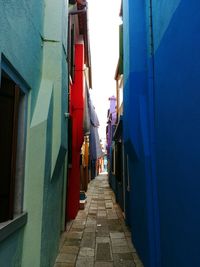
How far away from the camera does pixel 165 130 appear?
4.68 metres

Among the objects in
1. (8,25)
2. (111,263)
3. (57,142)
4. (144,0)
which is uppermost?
(144,0)

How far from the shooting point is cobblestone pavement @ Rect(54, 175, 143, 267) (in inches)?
244

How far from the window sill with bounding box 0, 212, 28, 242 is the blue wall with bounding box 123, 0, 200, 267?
2133 millimetres

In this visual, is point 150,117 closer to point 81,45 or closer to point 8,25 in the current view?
point 8,25

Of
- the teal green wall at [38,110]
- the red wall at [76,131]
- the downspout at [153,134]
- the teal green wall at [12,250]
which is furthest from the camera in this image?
the red wall at [76,131]

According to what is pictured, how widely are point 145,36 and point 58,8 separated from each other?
6.56ft

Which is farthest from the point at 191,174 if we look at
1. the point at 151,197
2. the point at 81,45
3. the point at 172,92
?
the point at 81,45

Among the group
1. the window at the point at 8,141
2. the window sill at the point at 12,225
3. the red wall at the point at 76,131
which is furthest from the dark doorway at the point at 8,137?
the red wall at the point at 76,131

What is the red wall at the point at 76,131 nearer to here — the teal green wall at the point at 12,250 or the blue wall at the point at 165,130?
the blue wall at the point at 165,130

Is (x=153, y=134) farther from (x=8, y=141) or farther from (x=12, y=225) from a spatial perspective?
(x=12, y=225)

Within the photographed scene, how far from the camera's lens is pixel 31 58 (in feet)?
15.1

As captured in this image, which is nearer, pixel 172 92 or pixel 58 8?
pixel 172 92

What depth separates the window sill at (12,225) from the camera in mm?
3350

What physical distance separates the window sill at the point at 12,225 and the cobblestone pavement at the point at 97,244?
2.28m
